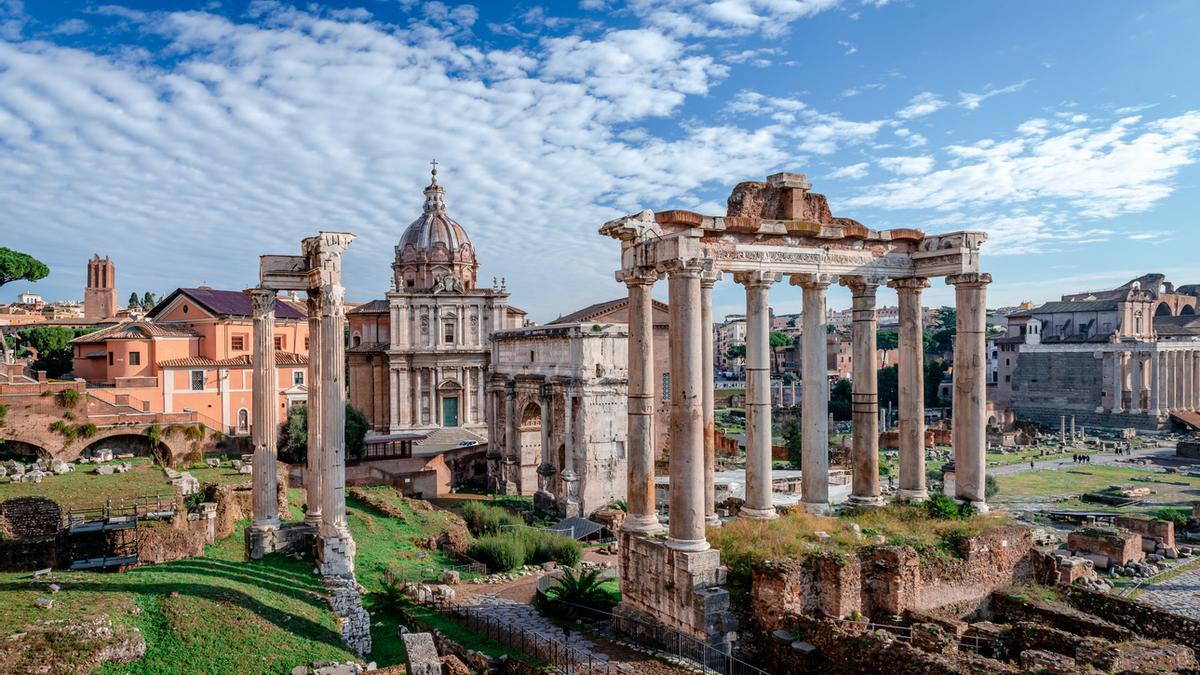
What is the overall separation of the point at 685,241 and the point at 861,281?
5.16 metres

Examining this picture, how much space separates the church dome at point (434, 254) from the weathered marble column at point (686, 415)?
35.8 m

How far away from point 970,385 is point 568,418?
19.3 meters

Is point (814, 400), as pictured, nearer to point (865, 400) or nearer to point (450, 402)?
point (865, 400)

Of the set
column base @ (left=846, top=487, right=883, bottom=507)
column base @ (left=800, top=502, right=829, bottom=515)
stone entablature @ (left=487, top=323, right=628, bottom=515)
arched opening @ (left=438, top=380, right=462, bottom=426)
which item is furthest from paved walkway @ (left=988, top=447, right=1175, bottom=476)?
column base @ (left=800, top=502, right=829, bottom=515)

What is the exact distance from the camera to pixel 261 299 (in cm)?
1716

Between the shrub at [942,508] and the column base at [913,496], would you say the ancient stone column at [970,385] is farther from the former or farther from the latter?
the column base at [913,496]

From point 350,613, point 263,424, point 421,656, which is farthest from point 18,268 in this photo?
point 421,656

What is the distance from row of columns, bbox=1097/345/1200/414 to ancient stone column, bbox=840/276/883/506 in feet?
238

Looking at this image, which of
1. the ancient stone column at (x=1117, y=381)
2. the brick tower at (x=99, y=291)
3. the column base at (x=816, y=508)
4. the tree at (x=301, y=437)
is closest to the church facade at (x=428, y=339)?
the tree at (x=301, y=437)

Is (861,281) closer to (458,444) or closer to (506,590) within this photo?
(506,590)

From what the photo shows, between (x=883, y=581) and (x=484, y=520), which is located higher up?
(x=883, y=581)

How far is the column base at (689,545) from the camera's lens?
12586 mm

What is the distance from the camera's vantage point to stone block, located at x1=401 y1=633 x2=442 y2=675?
1109cm

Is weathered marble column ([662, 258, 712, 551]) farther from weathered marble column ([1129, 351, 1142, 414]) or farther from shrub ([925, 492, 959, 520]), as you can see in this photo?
weathered marble column ([1129, 351, 1142, 414])
